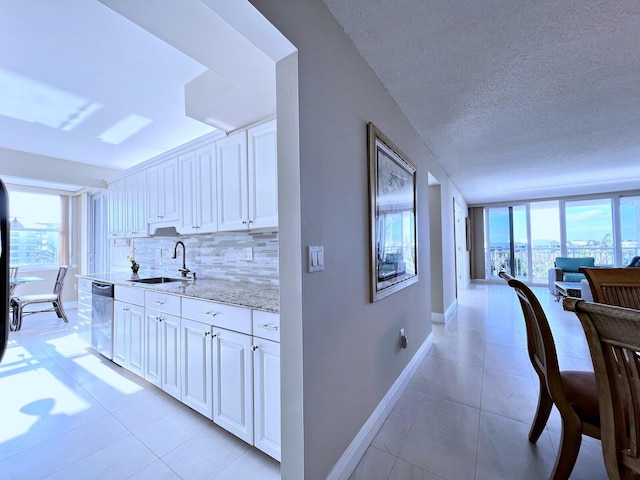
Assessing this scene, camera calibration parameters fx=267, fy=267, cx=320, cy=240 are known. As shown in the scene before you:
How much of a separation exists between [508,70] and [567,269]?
20.4 feet

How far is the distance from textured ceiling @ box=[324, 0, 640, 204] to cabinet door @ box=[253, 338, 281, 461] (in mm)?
1770

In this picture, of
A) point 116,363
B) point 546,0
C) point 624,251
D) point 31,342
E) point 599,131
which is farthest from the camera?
point 624,251

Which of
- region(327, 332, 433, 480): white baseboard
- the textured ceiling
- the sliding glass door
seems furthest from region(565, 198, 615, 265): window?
region(327, 332, 433, 480): white baseboard

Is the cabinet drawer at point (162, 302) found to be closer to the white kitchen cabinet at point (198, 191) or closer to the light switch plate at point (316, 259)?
the white kitchen cabinet at point (198, 191)

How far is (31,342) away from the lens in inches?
133

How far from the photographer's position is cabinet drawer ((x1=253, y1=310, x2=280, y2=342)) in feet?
4.44

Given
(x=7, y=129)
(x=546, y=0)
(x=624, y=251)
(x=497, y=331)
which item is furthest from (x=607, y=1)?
(x=624, y=251)

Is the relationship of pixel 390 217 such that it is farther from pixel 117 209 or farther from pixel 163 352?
pixel 117 209

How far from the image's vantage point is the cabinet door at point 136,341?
224cm

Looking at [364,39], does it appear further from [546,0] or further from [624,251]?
[624,251]

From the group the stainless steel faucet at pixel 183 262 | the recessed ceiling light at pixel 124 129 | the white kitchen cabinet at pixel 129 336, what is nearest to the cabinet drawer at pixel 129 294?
the white kitchen cabinet at pixel 129 336

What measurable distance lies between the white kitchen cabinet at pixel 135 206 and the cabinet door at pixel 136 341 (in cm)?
122

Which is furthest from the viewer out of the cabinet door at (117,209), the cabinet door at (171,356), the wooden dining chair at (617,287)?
the cabinet door at (117,209)

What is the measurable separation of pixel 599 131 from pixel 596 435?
3.28m
